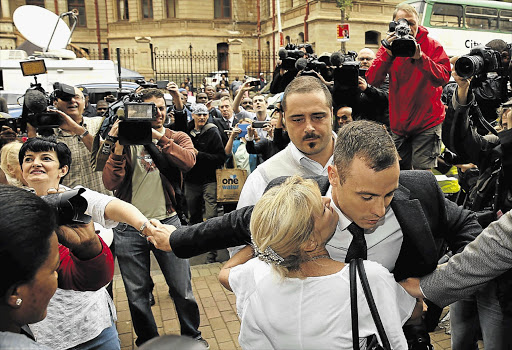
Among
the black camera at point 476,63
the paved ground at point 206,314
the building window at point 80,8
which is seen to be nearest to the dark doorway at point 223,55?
the building window at point 80,8

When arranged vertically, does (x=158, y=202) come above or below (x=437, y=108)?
below

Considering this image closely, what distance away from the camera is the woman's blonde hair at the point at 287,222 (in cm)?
165

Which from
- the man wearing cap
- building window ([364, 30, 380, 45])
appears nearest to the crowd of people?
the man wearing cap

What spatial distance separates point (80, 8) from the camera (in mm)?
36031

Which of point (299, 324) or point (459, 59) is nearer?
point (299, 324)

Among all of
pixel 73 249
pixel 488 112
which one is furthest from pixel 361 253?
pixel 488 112

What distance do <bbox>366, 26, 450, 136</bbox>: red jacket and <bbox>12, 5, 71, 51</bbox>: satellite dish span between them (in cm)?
1119

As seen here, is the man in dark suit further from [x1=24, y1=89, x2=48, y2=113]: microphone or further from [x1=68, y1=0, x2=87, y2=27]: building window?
[x1=68, y1=0, x2=87, y2=27]: building window

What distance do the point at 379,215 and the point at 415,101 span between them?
291 centimetres

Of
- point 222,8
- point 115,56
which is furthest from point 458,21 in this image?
point 115,56

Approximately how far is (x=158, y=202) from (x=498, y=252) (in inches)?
113

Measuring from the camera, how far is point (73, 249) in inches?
77.9

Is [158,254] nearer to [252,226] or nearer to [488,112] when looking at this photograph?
[252,226]

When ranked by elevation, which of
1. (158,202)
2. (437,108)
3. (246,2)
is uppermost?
(246,2)
